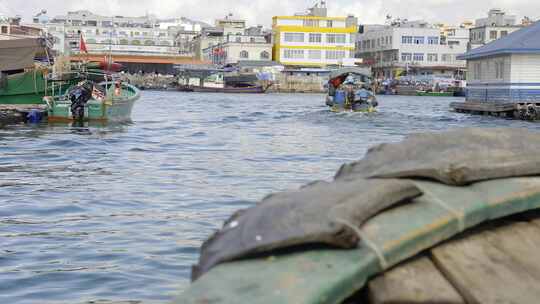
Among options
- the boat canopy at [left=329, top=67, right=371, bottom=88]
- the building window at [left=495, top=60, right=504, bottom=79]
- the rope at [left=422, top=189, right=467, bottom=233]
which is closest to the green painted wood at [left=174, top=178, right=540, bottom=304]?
the rope at [left=422, top=189, right=467, bottom=233]

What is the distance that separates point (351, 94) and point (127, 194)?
966 inches

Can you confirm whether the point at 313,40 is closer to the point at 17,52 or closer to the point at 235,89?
the point at 235,89

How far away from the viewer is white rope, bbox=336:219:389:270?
6.96ft

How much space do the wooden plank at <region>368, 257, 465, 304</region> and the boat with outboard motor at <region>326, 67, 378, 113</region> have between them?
31.6 meters

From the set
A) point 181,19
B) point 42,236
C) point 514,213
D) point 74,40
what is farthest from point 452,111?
point 181,19

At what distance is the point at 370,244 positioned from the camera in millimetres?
2145

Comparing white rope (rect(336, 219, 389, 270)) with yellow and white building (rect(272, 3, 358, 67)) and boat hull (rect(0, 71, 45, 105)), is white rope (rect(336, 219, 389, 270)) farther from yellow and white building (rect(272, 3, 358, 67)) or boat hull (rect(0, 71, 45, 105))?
yellow and white building (rect(272, 3, 358, 67))

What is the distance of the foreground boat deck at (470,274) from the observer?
81.4 inches

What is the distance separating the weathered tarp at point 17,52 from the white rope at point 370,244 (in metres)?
29.0

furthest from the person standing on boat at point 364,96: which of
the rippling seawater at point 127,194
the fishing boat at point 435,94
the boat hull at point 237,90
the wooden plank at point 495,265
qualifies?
the fishing boat at point 435,94

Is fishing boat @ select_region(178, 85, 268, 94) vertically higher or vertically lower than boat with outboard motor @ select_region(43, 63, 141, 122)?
lower

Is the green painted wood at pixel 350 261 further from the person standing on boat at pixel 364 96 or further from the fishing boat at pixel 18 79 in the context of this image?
the person standing on boat at pixel 364 96

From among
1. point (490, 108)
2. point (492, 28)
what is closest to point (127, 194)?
point (490, 108)

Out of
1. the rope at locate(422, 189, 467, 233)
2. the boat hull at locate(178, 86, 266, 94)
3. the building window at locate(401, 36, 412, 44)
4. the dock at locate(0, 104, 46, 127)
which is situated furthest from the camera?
the building window at locate(401, 36, 412, 44)
